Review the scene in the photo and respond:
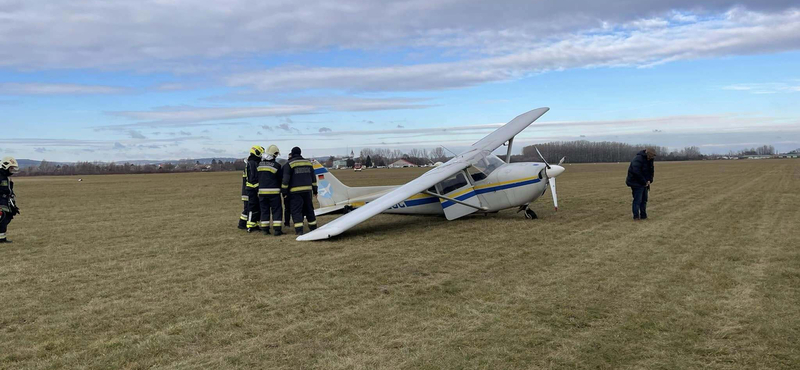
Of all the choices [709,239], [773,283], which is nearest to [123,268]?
[773,283]

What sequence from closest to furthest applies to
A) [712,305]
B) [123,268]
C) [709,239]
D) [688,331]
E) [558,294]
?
[688,331] → [712,305] → [558,294] → [123,268] → [709,239]

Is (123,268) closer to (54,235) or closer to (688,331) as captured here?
(54,235)

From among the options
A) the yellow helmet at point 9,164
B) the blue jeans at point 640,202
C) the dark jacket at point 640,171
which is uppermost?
the yellow helmet at point 9,164

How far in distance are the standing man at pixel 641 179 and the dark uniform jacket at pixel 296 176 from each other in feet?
24.9

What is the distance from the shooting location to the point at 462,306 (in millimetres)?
5602

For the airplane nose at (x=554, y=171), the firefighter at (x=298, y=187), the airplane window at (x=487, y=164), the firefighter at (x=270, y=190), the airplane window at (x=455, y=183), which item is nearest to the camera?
the firefighter at (x=298, y=187)

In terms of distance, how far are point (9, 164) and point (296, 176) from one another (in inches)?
224

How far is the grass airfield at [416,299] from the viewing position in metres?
4.27

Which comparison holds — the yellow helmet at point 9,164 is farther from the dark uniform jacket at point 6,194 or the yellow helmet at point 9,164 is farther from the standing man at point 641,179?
the standing man at point 641,179

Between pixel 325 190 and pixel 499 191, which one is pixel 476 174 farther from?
pixel 325 190

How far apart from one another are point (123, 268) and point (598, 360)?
702 centimetres

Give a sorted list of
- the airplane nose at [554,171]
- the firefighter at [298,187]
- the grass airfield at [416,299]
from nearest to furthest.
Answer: the grass airfield at [416,299], the firefighter at [298,187], the airplane nose at [554,171]

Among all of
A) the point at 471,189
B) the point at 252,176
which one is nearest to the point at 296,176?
the point at 252,176

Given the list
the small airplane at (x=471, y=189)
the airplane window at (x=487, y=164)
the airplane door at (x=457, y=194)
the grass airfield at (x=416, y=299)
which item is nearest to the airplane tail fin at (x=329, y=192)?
the small airplane at (x=471, y=189)
